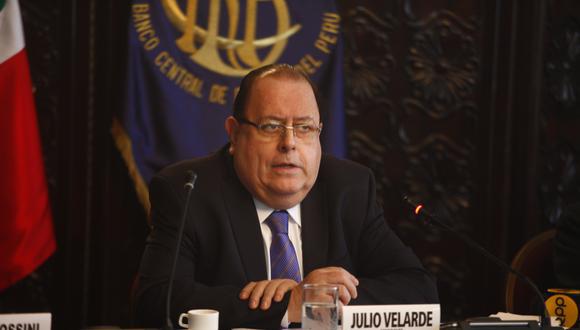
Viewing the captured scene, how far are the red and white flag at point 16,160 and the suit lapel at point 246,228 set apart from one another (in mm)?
1571

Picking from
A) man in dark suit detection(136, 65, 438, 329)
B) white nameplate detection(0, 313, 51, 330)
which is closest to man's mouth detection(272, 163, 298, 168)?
man in dark suit detection(136, 65, 438, 329)

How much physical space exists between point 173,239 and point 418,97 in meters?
2.35

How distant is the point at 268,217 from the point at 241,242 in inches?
5.6

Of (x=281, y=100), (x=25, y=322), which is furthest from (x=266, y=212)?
A: (x=25, y=322)

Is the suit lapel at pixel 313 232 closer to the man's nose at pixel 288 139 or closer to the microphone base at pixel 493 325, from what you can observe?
the man's nose at pixel 288 139

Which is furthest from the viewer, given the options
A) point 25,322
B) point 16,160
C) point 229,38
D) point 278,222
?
point 229,38

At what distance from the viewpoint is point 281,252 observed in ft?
8.26

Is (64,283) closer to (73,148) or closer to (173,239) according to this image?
(73,148)

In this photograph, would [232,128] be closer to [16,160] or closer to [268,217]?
[268,217]

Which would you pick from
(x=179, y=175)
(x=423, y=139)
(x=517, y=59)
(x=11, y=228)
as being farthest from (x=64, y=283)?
(x=517, y=59)

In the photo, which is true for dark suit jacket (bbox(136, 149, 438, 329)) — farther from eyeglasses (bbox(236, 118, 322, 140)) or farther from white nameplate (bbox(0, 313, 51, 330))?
white nameplate (bbox(0, 313, 51, 330))

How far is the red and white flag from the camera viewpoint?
3686 mm

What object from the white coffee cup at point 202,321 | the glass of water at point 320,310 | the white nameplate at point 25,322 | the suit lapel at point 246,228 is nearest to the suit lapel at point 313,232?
the suit lapel at point 246,228

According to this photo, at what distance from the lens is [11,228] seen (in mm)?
3695
